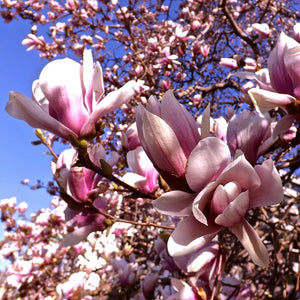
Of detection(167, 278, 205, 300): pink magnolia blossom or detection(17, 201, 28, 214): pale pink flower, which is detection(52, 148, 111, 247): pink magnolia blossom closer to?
detection(167, 278, 205, 300): pink magnolia blossom

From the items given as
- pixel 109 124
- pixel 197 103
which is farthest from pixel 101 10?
pixel 197 103

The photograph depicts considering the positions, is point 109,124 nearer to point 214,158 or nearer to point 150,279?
point 150,279

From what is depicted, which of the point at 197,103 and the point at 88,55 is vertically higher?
the point at 197,103

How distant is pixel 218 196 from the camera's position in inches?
16.6

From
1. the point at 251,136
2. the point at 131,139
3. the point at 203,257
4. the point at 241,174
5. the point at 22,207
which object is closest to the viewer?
the point at 241,174

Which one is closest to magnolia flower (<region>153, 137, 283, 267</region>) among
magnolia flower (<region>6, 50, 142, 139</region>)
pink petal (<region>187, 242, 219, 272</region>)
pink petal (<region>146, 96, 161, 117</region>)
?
pink petal (<region>146, 96, 161, 117</region>)

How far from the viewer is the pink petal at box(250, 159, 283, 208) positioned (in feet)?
1.36

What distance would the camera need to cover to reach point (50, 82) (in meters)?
0.53

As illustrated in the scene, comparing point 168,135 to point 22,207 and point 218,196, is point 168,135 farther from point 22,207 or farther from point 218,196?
point 22,207

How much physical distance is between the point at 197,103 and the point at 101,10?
171 cm

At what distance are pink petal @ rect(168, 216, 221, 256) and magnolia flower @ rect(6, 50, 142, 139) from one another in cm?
24

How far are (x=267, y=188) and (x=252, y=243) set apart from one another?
81mm

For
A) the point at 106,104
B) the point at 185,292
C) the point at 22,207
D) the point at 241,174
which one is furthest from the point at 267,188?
the point at 22,207

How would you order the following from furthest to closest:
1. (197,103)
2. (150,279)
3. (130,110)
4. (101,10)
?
(101,10) → (130,110) → (197,103) → (150,279)
